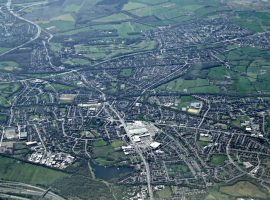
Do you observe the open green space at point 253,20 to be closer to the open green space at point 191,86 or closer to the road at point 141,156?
the open green space at point 191,86

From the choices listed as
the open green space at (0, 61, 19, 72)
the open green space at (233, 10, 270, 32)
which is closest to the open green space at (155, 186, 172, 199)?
the open green space at (0, 61, 19, 72)

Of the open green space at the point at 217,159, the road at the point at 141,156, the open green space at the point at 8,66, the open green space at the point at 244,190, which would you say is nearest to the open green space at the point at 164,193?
the road at the point at 141,156

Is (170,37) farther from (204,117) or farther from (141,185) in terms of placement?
(141,185)

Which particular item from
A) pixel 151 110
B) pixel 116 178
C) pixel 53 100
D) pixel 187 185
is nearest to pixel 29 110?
pixel 53 100

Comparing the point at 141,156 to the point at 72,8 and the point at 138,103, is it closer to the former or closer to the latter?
the point at 138,103

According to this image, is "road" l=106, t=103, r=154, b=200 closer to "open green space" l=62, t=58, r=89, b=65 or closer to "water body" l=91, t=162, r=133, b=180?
"water body" l=91, t=162, r=133, b=180

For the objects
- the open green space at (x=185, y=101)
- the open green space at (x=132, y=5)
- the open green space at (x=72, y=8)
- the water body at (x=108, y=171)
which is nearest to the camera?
the water body at (x=108, y=171)

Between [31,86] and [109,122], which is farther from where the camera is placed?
[31,86]
